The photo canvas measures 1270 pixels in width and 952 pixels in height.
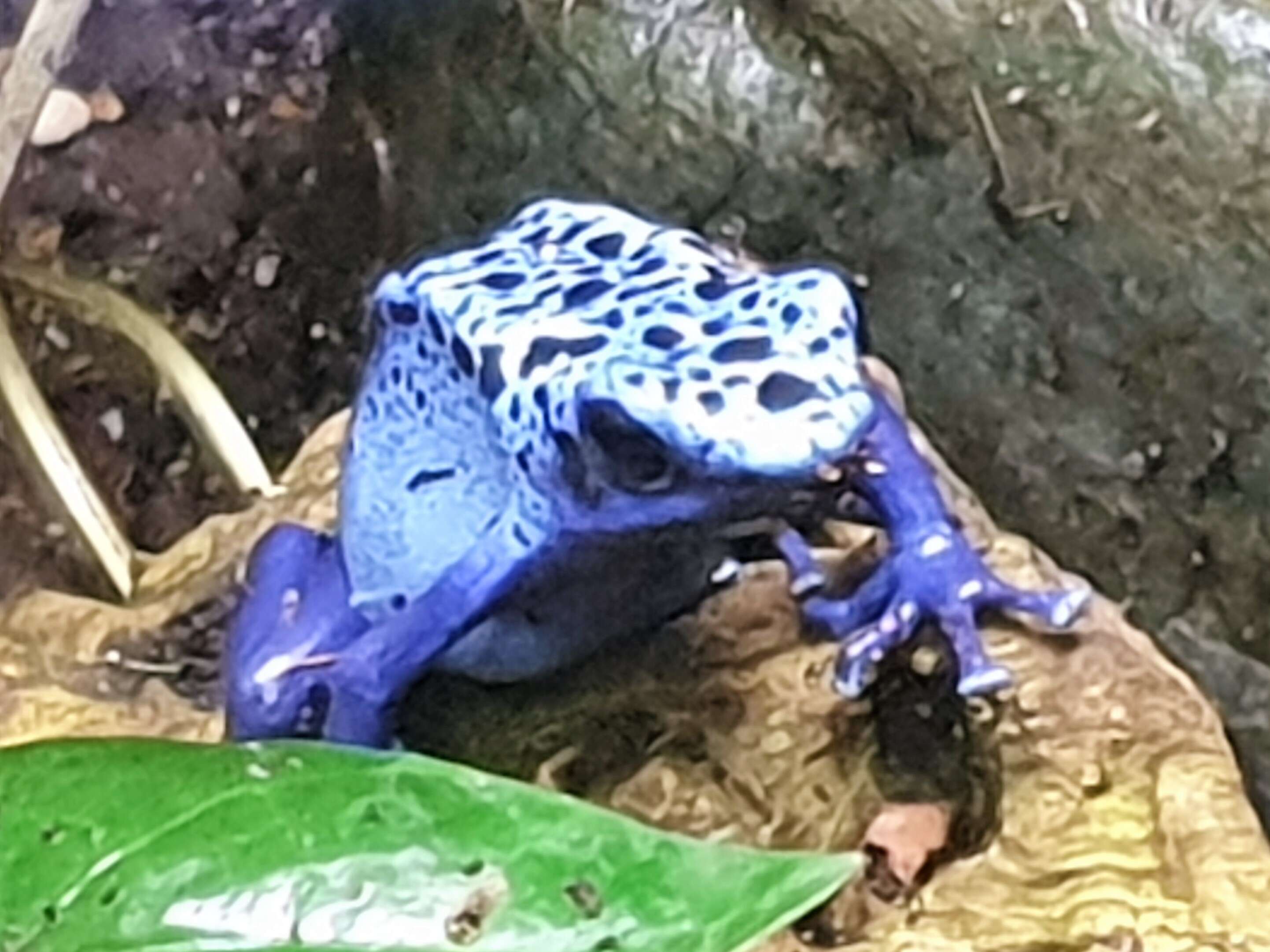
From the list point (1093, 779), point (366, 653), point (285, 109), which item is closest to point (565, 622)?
point (366, 653)

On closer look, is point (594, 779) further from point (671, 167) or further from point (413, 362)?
point (671, 167)

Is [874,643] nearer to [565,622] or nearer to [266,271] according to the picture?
[565,622]

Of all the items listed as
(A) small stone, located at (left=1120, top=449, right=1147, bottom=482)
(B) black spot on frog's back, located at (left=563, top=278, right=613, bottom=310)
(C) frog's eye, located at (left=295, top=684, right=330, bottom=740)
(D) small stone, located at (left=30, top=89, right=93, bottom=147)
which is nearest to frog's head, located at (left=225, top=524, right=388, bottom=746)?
(C) frog's eye, located at (left=295, top=684, right=330, bottom=740)

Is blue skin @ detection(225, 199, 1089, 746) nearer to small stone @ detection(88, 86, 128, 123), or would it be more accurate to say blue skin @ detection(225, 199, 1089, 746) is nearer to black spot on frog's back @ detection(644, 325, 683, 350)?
black spot on frog's back @ detection(644, 325, 683, 350)

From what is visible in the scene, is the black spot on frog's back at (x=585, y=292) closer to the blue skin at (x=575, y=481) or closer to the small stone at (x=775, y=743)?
the blue skin at (x=575, y=481)

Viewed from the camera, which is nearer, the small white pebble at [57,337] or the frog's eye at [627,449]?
the frog's eye at [627,449]

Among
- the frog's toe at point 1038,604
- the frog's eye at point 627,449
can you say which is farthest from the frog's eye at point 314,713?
the frog's toe at point 1038,604

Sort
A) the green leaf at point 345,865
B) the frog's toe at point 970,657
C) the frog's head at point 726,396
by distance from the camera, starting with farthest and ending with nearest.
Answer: the frog's toe at point 970,657, the frog's head at point 726,396, the green leaf at point 345,865
